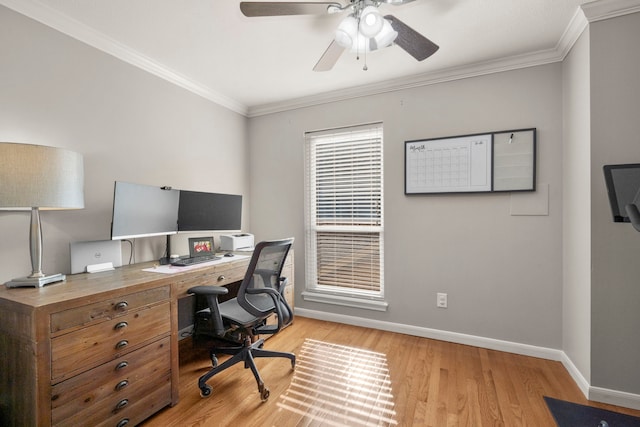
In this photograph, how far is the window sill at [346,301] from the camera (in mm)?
2865

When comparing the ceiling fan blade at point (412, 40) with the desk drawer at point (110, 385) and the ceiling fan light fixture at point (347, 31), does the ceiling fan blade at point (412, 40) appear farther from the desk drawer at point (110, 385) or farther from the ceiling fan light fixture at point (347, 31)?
the desk drawer at point (110, 385)

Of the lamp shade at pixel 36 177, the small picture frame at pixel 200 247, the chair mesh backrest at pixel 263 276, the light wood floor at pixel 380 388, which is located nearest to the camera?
the lamp shade at pixel 36 177

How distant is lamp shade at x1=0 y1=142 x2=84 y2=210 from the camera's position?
54.4 inches

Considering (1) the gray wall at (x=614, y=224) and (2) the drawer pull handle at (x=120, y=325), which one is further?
(1) the gray wall at (x=614, y=224)

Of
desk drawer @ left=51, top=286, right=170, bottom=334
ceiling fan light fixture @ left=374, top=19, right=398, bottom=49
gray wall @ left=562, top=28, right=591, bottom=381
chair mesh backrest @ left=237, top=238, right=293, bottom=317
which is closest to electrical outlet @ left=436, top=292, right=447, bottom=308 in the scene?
gray wall @ left=562, top=28, right=591, bottom=381

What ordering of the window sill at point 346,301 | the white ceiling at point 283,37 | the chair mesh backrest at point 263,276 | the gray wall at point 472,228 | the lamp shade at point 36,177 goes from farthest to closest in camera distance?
the window sill at point 346,301 → the gray wall at point 472,228 → the chair mesh backrest at point 263,276 → the white ceiling at point 283,37 → the lamp shade at point 36,177

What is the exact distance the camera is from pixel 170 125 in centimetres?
260

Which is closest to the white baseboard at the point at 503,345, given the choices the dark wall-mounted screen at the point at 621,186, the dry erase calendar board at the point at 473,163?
the dark wall-mounted screen at the point at 621,186

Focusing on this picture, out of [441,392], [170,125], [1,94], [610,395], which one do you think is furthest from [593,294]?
[1,94]

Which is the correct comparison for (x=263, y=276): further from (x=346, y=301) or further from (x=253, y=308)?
(x=346, y=301)

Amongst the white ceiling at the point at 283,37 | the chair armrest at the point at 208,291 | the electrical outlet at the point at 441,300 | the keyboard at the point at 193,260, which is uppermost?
the white ceiling at the point at 283,37

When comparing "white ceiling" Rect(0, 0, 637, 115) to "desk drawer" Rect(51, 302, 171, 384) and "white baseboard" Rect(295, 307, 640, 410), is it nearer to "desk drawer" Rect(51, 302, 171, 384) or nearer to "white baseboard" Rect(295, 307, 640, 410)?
"desk drawer" Rect(51, 302, 171, 384)

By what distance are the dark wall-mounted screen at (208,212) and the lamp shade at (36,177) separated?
856 millimetres

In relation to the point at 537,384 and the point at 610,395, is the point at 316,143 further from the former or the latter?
the point at 610,395
